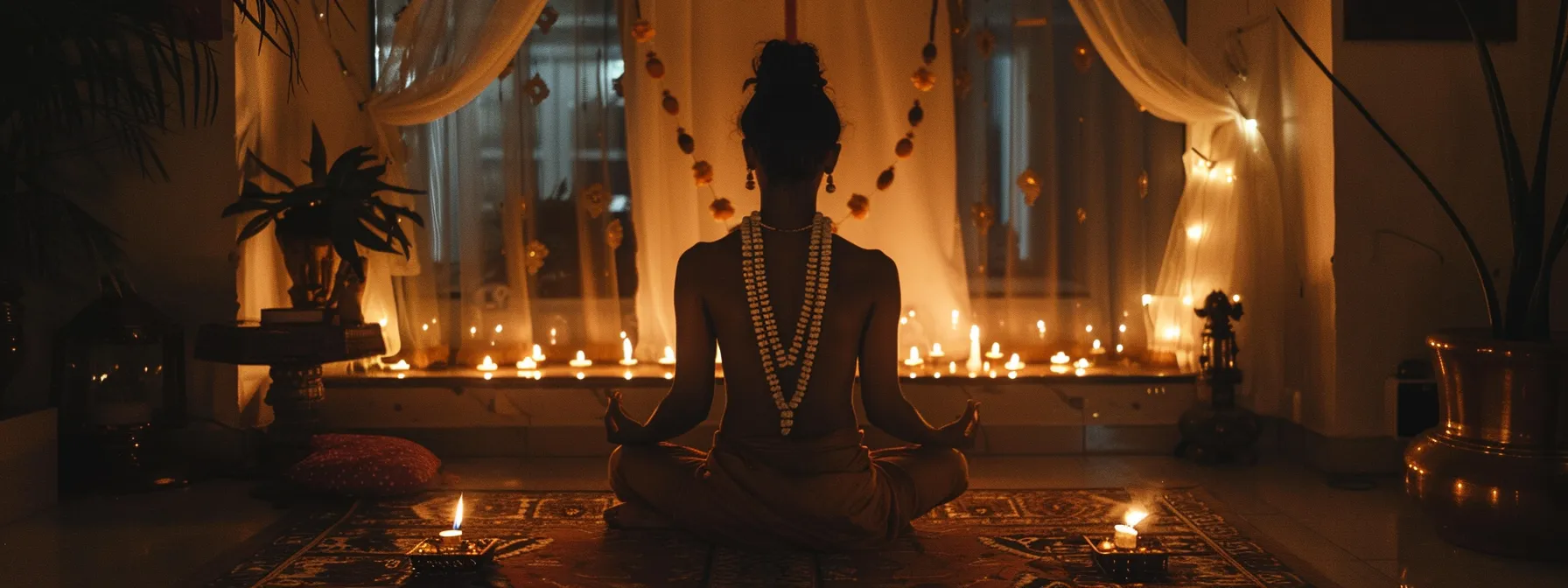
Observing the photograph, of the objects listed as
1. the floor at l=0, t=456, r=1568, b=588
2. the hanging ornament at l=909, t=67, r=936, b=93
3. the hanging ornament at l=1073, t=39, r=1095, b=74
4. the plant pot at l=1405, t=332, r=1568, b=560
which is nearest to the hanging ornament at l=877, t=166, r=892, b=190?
the hanging ornament at l=909, t=67, r=936, b=93

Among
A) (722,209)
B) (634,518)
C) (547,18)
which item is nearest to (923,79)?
(722,209)

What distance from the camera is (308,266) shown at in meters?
4.35

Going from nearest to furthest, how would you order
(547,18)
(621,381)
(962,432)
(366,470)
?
(962,432) < (366,470) < (621,381) < (547,18)

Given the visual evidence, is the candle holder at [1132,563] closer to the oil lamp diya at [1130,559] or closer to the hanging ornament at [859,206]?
the oil lamp diya at [1130,559]

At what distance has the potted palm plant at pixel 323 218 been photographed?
13.8 feet

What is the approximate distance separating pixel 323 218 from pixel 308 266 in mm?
→ 197

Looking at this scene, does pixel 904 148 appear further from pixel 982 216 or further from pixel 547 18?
pixel 547 18

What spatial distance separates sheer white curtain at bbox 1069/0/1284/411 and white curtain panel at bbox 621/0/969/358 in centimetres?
83

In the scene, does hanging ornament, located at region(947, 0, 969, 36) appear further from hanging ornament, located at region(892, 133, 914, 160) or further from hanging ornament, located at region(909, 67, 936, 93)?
hanging ornament, located at region(892, 133, 914, 160)

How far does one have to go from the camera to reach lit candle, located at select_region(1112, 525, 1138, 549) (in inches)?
117

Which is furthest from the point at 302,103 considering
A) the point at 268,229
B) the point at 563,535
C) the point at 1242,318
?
the point at 1242,318

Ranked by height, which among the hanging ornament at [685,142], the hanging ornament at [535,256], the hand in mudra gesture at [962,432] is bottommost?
the hand in mudra gesture at [962,432]

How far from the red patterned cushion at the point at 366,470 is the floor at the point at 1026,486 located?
145 mm

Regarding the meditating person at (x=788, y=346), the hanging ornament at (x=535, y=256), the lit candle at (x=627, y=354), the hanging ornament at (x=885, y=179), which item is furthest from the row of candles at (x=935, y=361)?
the meditating person at (x=788, y=346)
